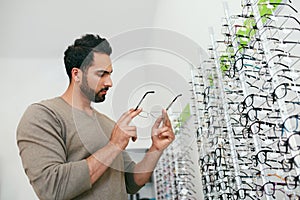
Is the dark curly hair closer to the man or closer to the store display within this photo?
the man

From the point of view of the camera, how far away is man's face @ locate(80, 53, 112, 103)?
1.17m

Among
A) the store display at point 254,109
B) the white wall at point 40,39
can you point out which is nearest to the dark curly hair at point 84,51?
the store display at point 254,109

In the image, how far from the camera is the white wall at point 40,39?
2.73 m

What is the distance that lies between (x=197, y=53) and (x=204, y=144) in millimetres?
400

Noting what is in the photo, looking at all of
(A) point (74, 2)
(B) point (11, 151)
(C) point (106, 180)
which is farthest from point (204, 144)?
(B) point (11, 151)

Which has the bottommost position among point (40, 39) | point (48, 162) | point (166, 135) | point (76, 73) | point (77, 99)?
point (48, 162)

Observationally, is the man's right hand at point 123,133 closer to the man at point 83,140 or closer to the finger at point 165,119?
the man at point 83,140

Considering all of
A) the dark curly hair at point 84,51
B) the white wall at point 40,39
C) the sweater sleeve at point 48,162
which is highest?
the white wall at point 40,39

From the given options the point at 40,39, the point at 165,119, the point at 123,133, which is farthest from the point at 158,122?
the point at 40,39

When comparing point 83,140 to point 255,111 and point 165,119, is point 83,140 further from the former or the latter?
point 255,111

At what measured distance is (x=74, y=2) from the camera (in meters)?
2.70

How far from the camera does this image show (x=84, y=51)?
1255 mm

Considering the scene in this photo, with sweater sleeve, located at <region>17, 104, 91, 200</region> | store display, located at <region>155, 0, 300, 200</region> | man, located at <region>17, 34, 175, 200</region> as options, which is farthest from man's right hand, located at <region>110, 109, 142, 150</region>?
store display, located at <region>155, 0, 300, 200</region>

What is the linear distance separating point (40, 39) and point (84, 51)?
1.96m
